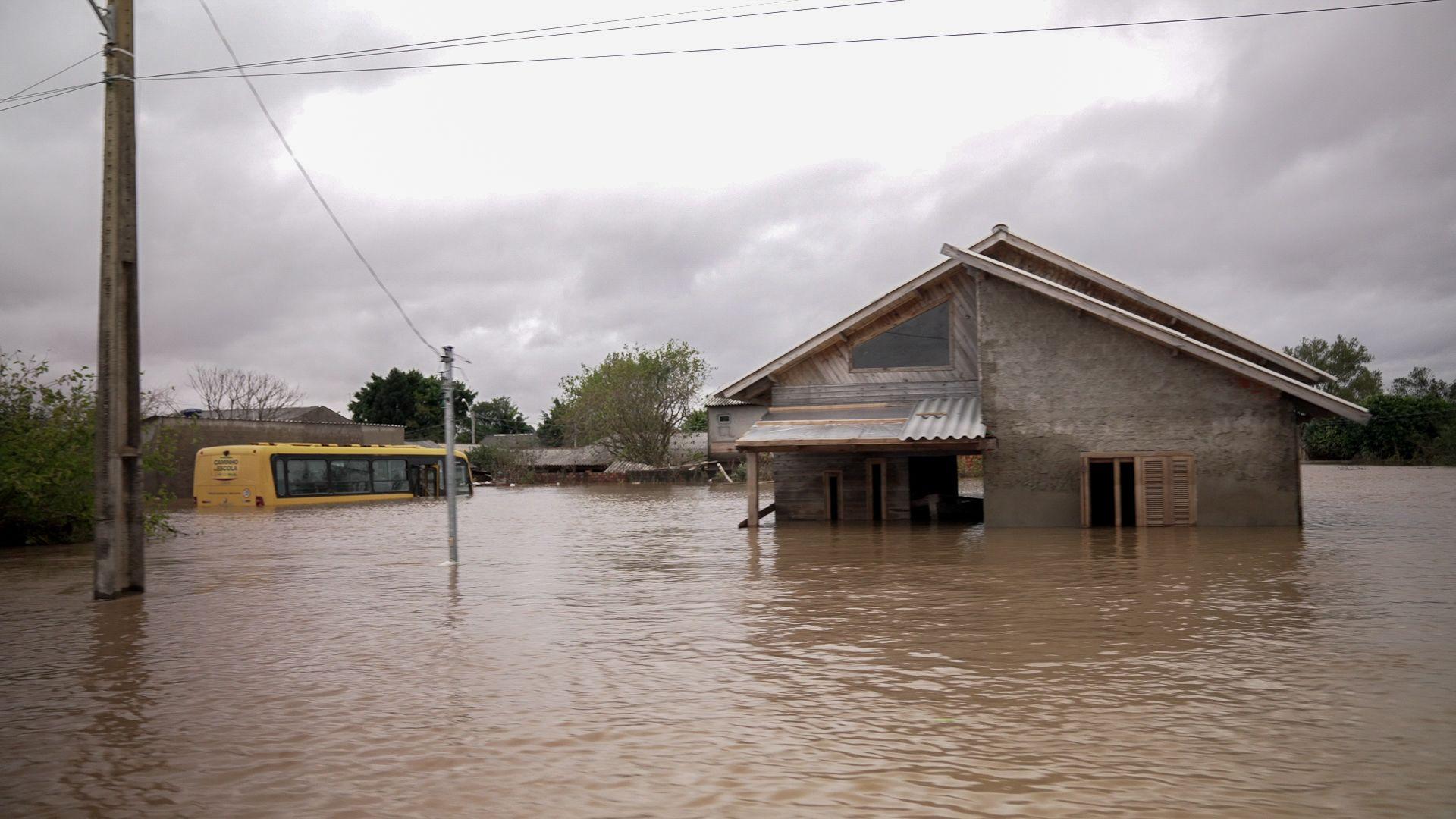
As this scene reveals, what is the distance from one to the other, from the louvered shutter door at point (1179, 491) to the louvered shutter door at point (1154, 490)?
0.26 feet

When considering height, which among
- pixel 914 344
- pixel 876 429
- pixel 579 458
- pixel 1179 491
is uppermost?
pixel 914 344

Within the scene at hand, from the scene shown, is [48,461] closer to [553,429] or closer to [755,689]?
[755,689]

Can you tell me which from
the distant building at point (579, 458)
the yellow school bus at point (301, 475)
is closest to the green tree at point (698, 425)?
the distant building at point (579, 458)

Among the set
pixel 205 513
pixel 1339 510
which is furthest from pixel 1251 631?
pixel 205 513

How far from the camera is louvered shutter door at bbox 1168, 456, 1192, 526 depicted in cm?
1945

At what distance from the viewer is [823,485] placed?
24.0m

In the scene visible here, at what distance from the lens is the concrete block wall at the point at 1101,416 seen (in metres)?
19.0

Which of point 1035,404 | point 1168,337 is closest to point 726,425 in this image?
point 1035,404

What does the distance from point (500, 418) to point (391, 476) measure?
63.3 meters

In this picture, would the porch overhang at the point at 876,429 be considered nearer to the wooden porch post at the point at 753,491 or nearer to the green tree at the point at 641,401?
the wooden porch post at the point at 753,491

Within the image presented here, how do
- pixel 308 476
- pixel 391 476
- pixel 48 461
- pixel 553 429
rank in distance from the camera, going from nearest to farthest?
pixel 48 461 < pixel 308 476 < pixel 391 476 < pixel 553 429

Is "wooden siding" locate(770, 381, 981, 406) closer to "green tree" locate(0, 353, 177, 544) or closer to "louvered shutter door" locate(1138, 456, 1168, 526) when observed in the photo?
"louvered shutter door" locate(1138, 456, 1168, 526)

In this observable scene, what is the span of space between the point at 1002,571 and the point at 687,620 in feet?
17.4

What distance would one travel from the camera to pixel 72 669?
859cm
